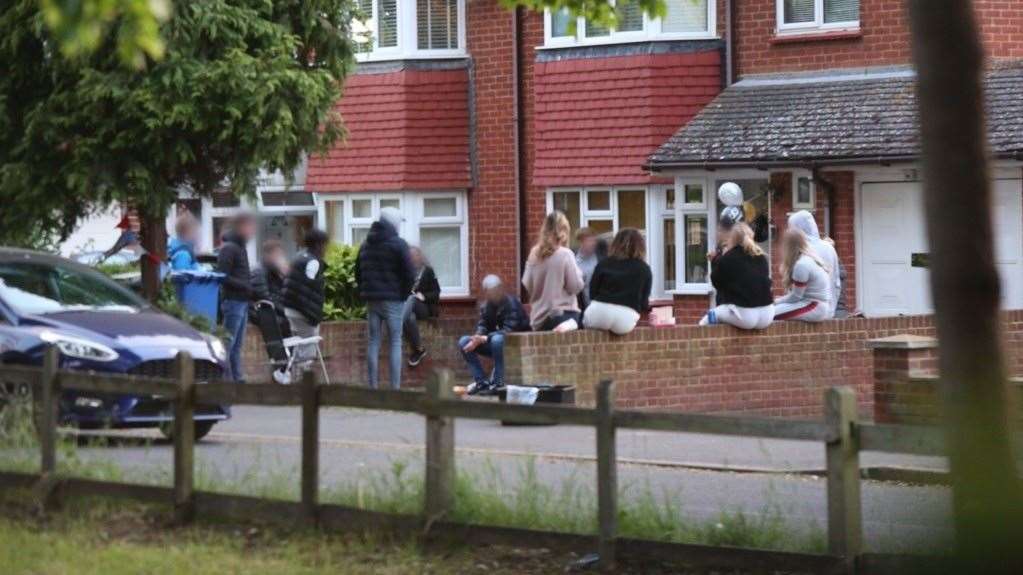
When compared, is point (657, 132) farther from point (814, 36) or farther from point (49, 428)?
point (49, 428)

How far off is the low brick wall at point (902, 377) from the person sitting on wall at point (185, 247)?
7729mm

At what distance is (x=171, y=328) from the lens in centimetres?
1525

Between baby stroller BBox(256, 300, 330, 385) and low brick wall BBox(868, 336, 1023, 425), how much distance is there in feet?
23.5

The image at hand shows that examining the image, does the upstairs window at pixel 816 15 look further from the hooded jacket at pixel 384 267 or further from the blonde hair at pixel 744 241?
the hooded jacket at pixel 384 267

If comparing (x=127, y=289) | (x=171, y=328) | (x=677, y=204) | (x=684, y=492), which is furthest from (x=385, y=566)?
(x=677, y=204)

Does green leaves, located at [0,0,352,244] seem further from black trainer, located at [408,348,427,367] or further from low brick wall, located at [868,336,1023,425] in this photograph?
low brick wall, located at [868,336,1023,425]

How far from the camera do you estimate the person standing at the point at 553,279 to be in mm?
17875

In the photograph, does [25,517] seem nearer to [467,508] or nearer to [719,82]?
[467,508]

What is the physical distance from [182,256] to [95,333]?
5.17 meters

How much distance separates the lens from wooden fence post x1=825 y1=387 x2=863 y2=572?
9023 millimetres

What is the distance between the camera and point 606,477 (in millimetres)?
9727

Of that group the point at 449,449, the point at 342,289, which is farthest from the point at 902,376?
the point at 342,289

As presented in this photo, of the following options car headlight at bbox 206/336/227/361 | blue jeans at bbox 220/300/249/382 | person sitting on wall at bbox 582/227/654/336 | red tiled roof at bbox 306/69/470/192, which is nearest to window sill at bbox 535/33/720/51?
red tiled roof at bbox 306/69/470/192

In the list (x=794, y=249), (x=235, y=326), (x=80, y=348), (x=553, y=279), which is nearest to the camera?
(x=80, y=348)
